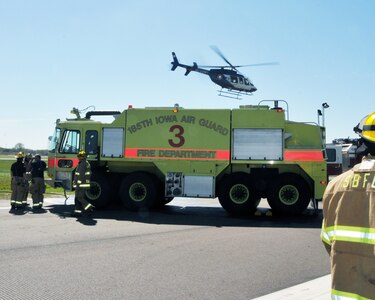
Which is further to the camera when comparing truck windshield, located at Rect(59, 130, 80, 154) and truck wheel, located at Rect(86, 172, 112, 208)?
truck windshield, located at Rect(59, 130, 80, 154)

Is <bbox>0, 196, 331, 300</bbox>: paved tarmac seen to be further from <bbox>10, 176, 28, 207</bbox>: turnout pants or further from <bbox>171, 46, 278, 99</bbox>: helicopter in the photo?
<bbox>171, 46, 278, 99</bbox>: helicopter

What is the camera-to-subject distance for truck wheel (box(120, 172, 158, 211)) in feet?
39.4

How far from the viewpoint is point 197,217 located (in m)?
11.1

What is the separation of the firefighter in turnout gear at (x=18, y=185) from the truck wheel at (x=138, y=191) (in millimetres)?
2918

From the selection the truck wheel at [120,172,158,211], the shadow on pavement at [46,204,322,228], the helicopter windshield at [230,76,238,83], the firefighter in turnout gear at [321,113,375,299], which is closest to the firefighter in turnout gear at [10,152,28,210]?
the shadow on pavement at [46,204,322,228]

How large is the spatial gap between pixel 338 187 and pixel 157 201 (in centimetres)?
1114

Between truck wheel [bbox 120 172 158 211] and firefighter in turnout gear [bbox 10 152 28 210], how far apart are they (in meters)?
2.92

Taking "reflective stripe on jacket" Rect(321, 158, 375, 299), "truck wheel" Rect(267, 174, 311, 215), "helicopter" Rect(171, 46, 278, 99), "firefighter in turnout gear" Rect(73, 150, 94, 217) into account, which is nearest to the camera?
"reflective stripe on jacket" Rect(321, 158, 375, 299)

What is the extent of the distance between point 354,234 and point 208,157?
32.9 feet

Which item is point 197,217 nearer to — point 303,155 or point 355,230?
point 303,155

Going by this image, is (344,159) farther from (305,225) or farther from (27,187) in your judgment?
(27,187)

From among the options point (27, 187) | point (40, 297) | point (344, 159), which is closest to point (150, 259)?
point (40, 297)

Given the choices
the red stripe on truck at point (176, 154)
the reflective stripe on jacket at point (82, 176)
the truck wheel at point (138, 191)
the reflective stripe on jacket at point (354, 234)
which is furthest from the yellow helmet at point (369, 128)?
the truck wheel at point (138, 191)

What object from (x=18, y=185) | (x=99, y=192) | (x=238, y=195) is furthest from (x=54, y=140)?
(x=238, y=195)
